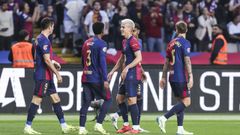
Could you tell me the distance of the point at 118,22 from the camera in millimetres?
30016

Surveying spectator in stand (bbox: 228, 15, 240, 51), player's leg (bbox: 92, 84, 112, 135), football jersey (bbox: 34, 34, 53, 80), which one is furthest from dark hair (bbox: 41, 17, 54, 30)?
spectator in stand (bbox: 228, 15, 240, 51)

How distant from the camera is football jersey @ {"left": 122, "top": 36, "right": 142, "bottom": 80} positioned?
18.7 metres

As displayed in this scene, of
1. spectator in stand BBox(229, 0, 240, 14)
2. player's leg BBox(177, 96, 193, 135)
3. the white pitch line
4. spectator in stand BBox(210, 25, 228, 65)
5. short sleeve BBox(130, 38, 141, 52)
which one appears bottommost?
the white pitch line

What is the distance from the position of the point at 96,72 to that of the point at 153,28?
1211cm

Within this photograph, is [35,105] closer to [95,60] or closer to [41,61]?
[41,61]

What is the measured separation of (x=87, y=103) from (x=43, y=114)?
263 inches

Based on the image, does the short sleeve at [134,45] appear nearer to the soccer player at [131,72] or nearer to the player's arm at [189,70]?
the soccer player at [131,72]

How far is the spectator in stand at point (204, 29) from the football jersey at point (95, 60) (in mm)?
12726

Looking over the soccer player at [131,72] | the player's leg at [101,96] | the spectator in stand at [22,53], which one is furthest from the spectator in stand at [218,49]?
the player's leg at [101,96]

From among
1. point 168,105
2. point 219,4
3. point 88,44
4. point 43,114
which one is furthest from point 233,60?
point 88,44

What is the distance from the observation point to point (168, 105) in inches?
1004

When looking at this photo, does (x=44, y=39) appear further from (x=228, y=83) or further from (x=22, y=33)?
(x=228, y=83)

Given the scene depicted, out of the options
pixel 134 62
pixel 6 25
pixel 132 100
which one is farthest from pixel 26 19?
pixel 134 62

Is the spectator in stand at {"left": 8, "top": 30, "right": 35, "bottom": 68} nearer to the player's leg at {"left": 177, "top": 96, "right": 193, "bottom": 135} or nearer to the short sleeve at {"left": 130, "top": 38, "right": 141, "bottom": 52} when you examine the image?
the short sleeve at {"left": 130, "top": 38, "right": 141, "bottom": 52}
